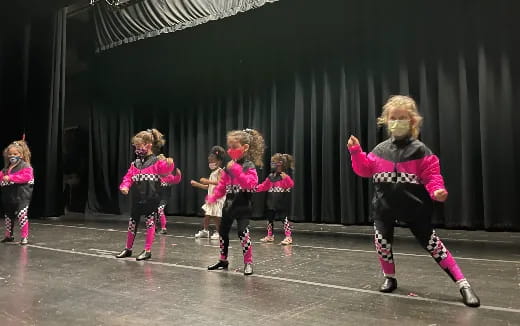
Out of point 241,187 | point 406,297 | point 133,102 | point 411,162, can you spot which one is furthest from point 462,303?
point 133,102

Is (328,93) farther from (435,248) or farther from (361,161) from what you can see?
(435,248)

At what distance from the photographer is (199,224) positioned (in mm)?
8508

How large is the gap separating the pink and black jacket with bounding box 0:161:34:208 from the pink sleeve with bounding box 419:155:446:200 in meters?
5.01

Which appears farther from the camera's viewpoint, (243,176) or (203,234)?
(203,234)

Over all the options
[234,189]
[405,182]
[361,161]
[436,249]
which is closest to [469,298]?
[436,249]

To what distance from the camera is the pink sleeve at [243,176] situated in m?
3.93

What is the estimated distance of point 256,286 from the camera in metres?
3.38

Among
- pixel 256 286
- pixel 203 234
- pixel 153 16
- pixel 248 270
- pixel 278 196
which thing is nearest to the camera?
pixel 256 286

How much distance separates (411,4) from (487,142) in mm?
2457

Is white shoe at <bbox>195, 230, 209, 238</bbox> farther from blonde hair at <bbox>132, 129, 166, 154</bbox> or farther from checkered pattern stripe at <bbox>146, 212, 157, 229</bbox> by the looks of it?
blonde hair at <bbox>132, 129, 166, 154</bbox>

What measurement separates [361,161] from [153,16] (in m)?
6.67

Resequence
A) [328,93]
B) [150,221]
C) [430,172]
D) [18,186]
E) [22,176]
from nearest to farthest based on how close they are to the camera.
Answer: [430,172] → [150,221] → [22,176] → [18,186] → [328,93]

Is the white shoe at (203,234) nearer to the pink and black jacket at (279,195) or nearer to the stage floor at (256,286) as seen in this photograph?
the stage floor at (256,286)

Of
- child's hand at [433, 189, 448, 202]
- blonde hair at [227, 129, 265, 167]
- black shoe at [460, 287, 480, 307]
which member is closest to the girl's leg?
black shoe at [460, 287, 480, 307]
